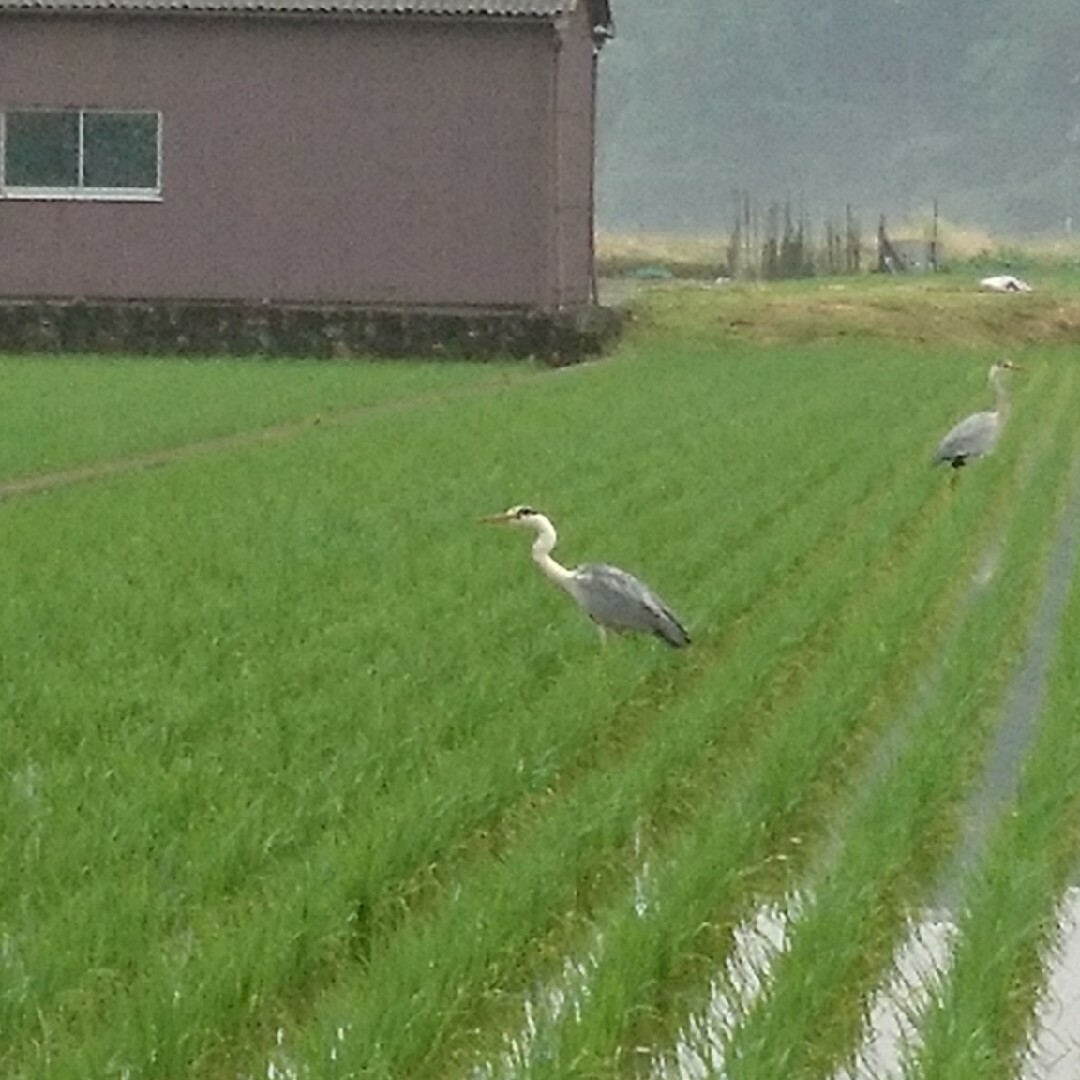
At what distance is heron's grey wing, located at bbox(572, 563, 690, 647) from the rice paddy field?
128 mm

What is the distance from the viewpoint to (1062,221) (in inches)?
3504

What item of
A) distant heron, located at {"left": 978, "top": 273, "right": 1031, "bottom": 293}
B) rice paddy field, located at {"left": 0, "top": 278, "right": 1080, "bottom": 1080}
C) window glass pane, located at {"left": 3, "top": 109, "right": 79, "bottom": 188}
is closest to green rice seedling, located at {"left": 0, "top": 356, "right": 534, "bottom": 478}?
rice paddy field, located at {"left": 0, "top": 278, "right": 1080, "bottom": 1080}

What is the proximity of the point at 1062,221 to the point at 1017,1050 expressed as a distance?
279 feet

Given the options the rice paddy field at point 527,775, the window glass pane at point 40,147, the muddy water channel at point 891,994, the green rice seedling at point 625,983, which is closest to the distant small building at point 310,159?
the window glass pane at point 40,147

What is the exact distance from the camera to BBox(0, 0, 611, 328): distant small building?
2745 cm

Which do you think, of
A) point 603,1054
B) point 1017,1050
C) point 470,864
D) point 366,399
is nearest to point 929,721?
point 470,864

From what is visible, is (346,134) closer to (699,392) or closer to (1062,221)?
(699,392)

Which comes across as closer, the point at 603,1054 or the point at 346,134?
the point at 603,1054

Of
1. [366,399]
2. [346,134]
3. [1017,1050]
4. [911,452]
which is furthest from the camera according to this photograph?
[346,134]

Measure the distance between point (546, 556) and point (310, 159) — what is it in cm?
1762

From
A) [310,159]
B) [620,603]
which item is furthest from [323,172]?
[620,603]

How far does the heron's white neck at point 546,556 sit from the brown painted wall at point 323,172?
16846 mm

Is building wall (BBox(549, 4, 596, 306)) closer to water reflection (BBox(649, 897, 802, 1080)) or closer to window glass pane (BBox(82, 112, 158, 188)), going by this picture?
window glass pane (BBox(82, 112, 158, 188))

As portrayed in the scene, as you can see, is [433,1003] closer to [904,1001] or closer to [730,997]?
[730,997]
